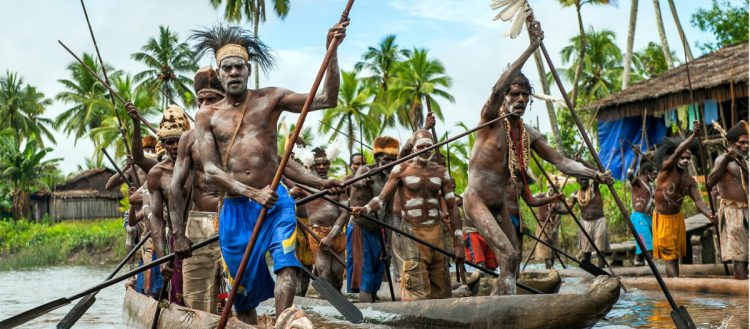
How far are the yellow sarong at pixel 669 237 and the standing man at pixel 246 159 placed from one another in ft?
21.6

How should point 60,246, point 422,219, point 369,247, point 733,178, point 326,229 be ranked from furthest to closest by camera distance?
point 60,246, point 733,178, point 326,229, point 369,247, point 422,219

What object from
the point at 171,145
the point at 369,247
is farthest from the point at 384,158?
the point at 171,145

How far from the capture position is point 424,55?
38031mm

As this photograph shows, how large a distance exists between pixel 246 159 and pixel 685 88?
14439 mm

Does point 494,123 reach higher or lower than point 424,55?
lower

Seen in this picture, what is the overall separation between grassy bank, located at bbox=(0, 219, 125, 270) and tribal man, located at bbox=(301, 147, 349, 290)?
20165 mm

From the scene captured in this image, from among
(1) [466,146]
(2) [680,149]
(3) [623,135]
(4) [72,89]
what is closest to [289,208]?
(2) [680,149]

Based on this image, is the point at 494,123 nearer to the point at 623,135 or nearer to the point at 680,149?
the point at 680,149

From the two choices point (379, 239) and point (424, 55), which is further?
point (424, 55)

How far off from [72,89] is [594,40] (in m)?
26.5

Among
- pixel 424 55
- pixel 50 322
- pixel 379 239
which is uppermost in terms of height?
pixel 424 55

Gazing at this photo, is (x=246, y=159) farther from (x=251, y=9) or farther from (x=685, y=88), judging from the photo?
(x=251, y=9)

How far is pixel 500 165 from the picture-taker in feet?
23.1

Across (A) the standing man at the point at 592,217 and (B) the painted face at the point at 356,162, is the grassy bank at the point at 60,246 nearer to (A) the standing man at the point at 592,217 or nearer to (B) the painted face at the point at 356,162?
(A) the standing man at the point at 592,217
